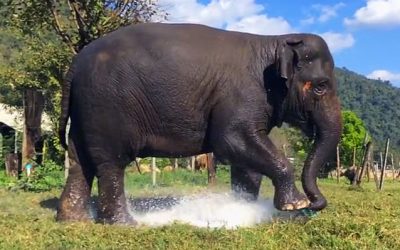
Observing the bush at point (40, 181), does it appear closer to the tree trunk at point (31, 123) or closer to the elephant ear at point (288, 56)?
the tree trunk at point (31, 123)

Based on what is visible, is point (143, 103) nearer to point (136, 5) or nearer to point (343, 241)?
point (343, 241)

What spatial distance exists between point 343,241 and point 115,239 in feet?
7.24

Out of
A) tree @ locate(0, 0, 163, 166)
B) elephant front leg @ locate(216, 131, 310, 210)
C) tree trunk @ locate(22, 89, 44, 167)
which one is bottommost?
elephant front leg @ locate(216, 131, 310, 210)

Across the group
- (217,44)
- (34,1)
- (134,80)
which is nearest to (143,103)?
(134,80)

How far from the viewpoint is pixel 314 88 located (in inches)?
336

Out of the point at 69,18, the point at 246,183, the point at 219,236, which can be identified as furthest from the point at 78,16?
the point at 219,236

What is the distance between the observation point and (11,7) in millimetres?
16891

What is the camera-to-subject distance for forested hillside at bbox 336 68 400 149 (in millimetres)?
102188

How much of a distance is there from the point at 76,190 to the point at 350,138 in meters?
38.9

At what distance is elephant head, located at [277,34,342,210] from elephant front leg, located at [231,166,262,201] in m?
1.48

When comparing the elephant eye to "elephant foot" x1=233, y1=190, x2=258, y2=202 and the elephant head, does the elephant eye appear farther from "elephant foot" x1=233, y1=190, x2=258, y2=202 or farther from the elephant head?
"elephant foot" x1=233, y1=190, x2=258, y2=202

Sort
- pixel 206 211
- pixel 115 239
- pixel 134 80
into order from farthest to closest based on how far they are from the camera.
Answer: pixel 206 211
pixel 134 80
pixel 115 239

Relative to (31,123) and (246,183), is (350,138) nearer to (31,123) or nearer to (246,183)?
(31,123)

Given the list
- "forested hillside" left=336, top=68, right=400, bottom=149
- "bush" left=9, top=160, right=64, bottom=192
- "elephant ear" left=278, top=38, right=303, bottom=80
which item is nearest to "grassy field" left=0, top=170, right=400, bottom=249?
"elephant ear" left=278, top=38, right=303, bottom=80
